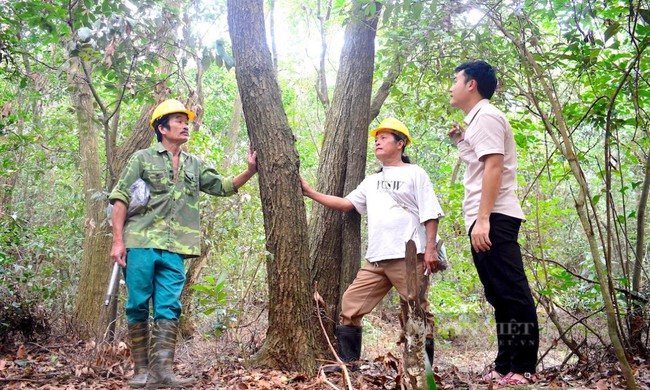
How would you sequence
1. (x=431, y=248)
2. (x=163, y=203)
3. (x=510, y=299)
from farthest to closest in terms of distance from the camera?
(x=431, y=248), (x=163, y=203), (x=510, y=299)

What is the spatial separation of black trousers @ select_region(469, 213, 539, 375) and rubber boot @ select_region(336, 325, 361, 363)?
3.78 feet

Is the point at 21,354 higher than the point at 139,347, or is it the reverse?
the point at 139,347

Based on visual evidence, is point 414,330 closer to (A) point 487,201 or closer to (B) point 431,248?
(A) point 487,201

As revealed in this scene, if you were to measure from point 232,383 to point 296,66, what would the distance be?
1500cm

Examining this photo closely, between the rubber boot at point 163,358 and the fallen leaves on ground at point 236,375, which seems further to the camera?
the rubber boot at point 163,358

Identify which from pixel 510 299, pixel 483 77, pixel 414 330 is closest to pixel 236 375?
pixel 510 299

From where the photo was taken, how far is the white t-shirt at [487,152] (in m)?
3.51

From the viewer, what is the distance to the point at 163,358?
3646 mm

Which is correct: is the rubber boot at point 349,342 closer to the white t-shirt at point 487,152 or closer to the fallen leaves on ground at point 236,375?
the fallen leaves on ground at point 236,375

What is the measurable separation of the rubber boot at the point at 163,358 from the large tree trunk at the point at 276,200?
572mm

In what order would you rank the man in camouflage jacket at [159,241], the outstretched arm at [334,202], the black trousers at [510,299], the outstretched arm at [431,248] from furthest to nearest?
the outstretched arm at [334,202] < the outstretched arm at [431,248] < the man in camouflage jacket at [159,241] < the black trousers at [510,299]

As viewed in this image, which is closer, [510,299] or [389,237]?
[510,299]

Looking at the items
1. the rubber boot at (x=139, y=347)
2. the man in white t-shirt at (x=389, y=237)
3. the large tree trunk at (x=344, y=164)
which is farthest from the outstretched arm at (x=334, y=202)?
the rubber boot at (x=139, y=347)

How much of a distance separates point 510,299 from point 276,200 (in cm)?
165
